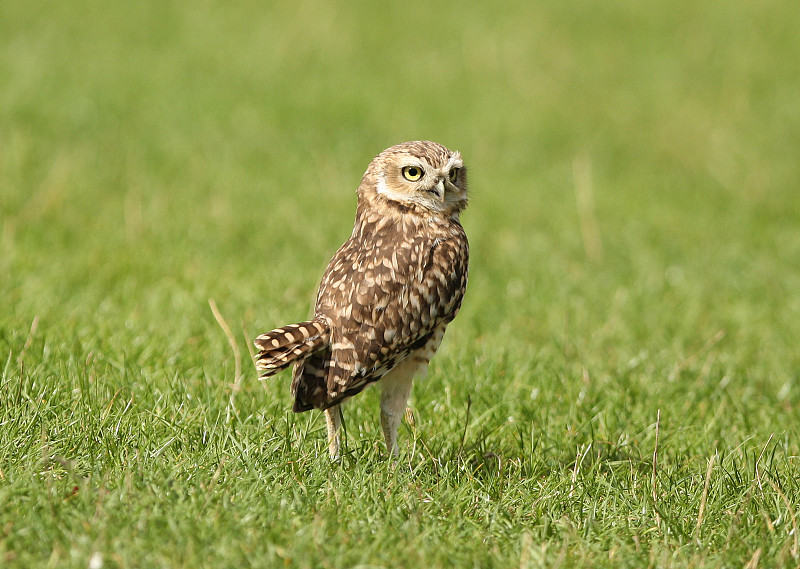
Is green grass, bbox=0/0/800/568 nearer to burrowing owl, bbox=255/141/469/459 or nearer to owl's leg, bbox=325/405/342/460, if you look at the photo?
owl's leg, bbox=325/405/342/460

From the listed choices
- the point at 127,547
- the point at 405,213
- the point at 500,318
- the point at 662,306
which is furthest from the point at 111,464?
the point at 662,306

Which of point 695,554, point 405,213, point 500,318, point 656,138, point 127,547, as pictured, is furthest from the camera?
point 656,138

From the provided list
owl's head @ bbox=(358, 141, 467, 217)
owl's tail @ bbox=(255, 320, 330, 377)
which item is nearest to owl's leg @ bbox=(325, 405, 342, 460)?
owl's tail @ bbox=(255, 320, 330, 377)

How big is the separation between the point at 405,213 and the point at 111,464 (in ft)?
5.33

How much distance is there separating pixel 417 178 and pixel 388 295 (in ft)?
1.87

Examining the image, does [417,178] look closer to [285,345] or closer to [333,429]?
[285,345]

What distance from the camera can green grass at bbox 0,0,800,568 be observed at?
3.40 m

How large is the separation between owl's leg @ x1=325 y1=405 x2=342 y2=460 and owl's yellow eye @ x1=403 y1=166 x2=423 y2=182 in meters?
1.04

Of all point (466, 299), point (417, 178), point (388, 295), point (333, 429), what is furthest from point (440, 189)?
point (466, 299)

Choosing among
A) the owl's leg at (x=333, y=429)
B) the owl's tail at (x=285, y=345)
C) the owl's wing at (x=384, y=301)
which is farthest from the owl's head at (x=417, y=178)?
the owl's leg at (x=333, y=429)

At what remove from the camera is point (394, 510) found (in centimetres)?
344

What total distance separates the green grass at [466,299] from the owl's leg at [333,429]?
0.13 meters

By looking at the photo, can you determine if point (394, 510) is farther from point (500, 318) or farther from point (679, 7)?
point (679, 7)

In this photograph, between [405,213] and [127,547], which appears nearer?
[127,547]
